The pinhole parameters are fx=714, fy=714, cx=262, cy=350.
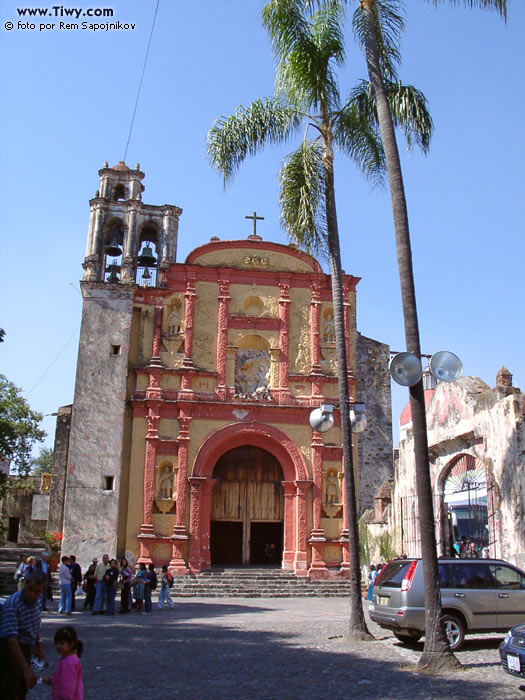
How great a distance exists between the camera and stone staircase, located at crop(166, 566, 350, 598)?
21016 mm

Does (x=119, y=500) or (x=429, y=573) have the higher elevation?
(x=119, y=500)

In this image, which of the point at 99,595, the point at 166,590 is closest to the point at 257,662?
the point at 99,595

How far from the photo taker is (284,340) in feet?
80.3

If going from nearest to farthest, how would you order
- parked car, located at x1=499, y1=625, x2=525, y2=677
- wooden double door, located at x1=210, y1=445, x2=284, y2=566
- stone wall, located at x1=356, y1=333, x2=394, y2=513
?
1. parked car, located at x1=499, y1=625, x2=525, y2=677
2. wooden double door, located at x1=210, y1=445, x2=284, y2=566
3. stone wall, located at x1=356, y1=333, x2=394, y2=513

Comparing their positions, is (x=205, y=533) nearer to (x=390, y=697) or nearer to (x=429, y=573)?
(x=429, y=573)

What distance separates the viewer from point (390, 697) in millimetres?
7688

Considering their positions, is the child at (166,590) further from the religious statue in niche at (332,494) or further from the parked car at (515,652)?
the parked car at (515,652)

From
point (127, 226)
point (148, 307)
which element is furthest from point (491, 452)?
point (127, 226)

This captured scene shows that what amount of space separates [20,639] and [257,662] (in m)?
4.35

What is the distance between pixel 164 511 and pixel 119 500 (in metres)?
1.47

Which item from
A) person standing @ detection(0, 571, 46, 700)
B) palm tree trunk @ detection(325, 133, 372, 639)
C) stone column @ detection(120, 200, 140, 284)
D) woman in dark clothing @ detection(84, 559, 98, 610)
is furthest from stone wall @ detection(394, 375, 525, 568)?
person standing @ detection(0, 571, 46, 700)

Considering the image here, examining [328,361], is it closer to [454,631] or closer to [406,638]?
[406,638]

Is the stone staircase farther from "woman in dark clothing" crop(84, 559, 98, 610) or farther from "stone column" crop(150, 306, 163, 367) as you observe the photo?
"stone column" crop(150, 306, 163, 367)

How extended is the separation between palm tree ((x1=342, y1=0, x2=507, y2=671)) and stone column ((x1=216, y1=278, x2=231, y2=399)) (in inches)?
503
